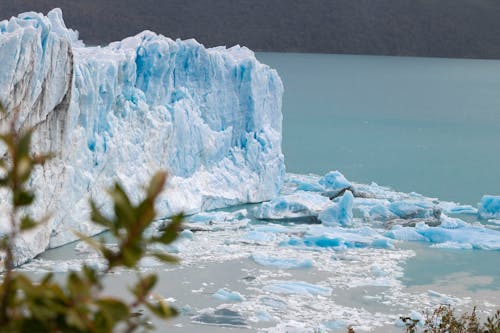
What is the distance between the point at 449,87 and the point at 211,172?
2772 cm

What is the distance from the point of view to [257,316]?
6070 millimetres

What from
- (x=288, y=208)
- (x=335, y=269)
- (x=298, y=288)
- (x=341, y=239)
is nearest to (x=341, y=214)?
(x=288, y=208)

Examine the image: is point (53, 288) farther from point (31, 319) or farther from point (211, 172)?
point (211, 172)

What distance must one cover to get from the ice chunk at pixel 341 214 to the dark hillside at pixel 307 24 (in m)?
56.0

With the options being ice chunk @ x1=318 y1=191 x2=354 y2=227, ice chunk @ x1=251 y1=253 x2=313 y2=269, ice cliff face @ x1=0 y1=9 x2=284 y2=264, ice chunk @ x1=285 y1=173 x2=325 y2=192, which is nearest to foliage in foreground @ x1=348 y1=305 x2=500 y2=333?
ice chunk @ x1=251 y1=253 x2=313 y2=269

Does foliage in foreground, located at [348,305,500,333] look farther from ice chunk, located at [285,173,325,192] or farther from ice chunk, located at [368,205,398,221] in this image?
ice chunk, located at [285,173,325,192]

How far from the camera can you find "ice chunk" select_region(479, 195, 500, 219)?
1003 centimetres

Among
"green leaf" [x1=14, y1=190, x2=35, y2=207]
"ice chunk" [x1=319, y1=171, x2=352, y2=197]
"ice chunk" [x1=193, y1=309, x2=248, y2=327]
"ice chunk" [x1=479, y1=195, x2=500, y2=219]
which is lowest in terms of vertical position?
"ice chunk" [x1=193, y1=309, x2=248, y2=327]

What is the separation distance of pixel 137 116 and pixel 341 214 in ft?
8.38

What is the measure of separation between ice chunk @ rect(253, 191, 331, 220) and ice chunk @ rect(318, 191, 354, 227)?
10.1 inches

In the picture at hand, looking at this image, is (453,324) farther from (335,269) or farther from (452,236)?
(452,236)

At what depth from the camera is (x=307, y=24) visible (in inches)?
2694

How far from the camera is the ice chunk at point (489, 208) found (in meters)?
10.0

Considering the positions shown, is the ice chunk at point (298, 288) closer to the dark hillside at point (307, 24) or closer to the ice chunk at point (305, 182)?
the ice chunk at point (305, 182)
